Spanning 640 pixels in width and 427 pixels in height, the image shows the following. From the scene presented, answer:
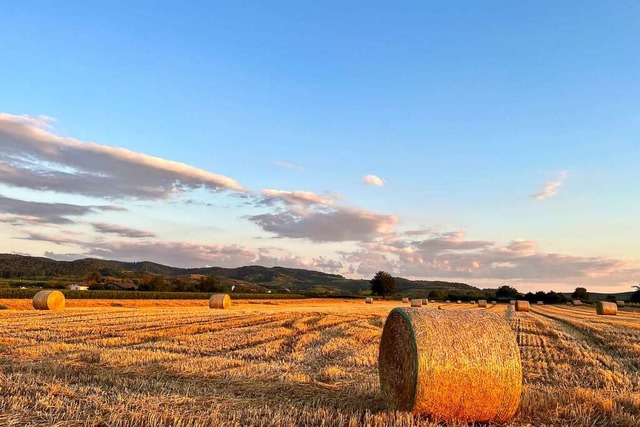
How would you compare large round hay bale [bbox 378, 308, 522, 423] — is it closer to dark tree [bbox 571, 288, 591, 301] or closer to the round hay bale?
the round hay bale

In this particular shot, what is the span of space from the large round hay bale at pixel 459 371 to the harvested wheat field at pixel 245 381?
0.19m

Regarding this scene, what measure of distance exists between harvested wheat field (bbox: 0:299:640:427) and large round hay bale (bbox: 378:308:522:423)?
0.19 meters

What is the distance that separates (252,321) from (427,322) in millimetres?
15656

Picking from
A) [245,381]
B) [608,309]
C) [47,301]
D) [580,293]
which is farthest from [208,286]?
[580,293]

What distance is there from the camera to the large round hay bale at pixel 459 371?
677cm

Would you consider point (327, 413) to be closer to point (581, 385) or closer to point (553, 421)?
point (553, 421)

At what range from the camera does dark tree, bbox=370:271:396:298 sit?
92750mm

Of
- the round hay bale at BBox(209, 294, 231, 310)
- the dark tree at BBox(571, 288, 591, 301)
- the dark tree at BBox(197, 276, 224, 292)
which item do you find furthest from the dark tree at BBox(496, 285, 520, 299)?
the round hay bale at BBox(209, 294, 231, 310)

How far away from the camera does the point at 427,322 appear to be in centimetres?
740

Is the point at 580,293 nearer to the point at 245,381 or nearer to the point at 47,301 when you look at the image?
the point at 47,301

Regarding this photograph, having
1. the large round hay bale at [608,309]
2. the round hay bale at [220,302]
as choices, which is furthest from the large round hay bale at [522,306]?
the round hay bale at [220,302]

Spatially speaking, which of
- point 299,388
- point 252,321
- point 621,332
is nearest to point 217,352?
point 299,388

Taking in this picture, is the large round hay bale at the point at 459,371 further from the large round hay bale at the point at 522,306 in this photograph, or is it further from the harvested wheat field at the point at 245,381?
the large round hay bale at the point at 522,306

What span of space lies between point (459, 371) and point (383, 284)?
286 feet
